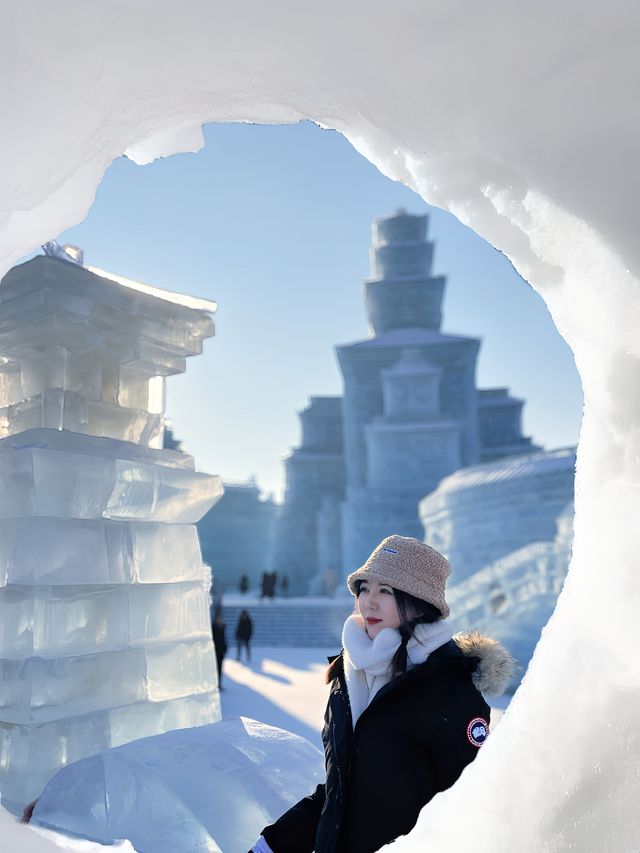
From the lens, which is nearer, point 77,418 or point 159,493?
point 77,418

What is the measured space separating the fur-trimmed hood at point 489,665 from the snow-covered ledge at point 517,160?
292 millimetres

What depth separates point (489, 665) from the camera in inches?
76.6

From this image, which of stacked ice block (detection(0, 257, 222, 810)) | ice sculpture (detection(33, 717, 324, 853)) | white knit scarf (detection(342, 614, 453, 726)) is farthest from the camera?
stacked ice block (detection(0, 257, 222, 810))

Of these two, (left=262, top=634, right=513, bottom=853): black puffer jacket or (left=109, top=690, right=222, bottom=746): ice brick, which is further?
(left=109, top=690, right=222, bottom=746): ice brick

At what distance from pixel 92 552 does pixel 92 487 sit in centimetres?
34

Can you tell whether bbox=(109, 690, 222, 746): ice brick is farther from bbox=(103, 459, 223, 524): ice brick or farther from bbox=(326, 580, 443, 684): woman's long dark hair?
bbox=(326, 580, 443, 684): woman's long dark hair

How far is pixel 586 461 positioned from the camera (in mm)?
1634

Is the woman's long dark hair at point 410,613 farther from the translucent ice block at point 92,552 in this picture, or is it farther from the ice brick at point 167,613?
the ice brick at point 167,613

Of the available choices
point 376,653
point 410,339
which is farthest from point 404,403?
point 376,653

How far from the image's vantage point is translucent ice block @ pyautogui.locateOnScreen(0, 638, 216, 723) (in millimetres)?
3561

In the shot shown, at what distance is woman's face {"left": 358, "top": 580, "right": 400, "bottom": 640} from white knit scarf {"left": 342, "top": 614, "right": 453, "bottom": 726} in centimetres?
3

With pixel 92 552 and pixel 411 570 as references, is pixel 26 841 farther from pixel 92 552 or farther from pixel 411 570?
pixel 92 552

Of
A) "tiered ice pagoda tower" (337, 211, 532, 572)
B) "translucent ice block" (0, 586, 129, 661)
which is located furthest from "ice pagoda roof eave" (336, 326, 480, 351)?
"translucent ice block" (0, 586, 129, 661)

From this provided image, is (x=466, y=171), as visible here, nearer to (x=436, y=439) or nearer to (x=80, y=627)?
(x=80, y=627)
